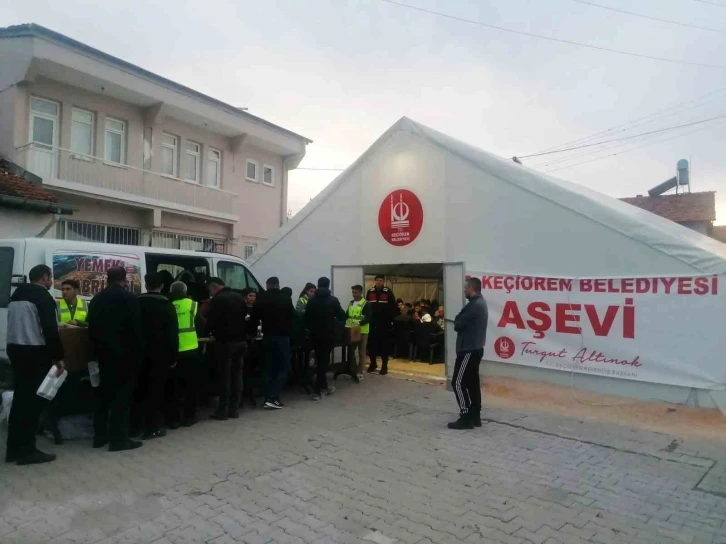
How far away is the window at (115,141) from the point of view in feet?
54.1

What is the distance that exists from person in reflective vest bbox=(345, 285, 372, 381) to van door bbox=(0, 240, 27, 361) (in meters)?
5.06

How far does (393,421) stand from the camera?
714cm

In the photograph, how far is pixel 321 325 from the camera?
27.2 ft

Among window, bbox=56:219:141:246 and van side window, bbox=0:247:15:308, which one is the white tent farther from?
window, bbox=56:219:141:246

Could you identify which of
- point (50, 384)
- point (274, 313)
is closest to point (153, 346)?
point (50, 384)

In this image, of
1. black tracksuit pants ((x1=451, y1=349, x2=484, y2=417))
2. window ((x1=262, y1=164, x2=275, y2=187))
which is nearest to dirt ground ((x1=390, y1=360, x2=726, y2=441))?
black tracksuit pants ((x1=451, y1=349, x2=484, y2=417))

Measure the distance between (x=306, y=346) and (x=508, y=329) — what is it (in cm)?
323

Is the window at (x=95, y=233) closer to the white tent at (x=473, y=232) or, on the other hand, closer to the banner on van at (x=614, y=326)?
the white tent at (x=473, y=232)

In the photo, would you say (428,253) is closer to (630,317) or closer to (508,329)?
(508,329)

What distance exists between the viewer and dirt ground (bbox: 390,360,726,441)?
6770 mm

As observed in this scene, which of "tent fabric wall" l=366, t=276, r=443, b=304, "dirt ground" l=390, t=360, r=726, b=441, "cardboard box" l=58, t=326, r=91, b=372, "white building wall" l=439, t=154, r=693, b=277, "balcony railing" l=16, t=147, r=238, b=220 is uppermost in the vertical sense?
"balcony railing" l=16, t=147, r=238, b=220

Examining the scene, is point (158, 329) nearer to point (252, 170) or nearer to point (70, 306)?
point (70, 306)

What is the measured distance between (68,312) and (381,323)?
537 centimetres

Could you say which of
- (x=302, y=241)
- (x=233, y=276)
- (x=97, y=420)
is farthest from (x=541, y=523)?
(x=302, y=241)
